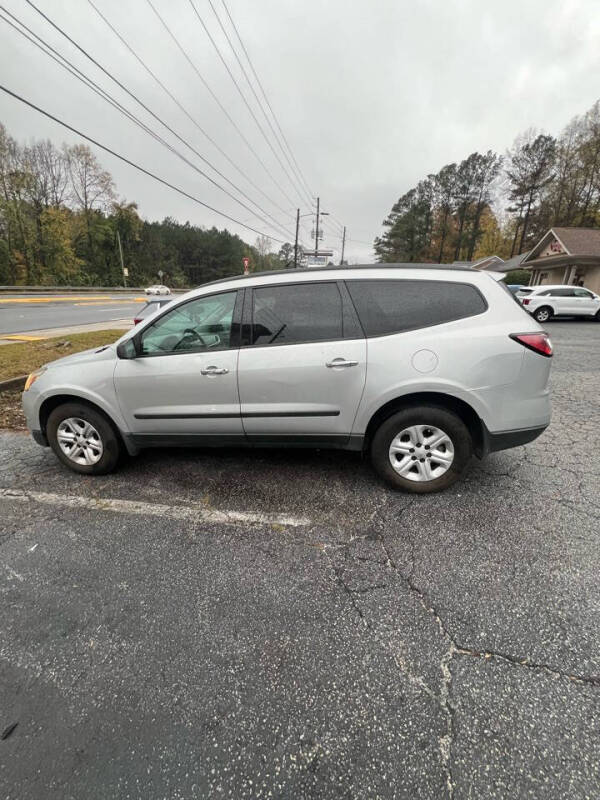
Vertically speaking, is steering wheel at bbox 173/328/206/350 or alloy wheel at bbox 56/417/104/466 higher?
steering wheel at bbox 173/328/206/350

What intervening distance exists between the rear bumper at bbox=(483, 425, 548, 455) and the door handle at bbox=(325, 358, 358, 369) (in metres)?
1.14

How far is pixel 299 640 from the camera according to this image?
5.76 feet

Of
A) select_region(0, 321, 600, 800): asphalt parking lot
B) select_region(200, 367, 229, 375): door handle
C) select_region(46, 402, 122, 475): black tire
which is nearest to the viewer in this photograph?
select_region(0, 321, 600, 800): asphalt parking lot

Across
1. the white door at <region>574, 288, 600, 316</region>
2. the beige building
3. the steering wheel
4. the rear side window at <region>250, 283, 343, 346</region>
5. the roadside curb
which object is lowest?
the roadside curb

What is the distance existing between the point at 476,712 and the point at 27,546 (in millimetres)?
2767

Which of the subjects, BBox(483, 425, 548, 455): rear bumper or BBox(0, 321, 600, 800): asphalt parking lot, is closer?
BBox(0, 321, 600, 800): asphalt parking lot

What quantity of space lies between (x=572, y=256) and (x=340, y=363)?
2880cm

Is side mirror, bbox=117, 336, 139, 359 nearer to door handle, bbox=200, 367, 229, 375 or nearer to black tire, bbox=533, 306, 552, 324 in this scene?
door handle, bbox=200, 367, 229, 375

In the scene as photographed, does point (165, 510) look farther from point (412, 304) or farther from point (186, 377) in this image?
point (412, 304)

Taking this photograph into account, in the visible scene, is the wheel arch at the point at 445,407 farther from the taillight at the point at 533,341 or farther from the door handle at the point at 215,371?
the door handle at the point at 215,371

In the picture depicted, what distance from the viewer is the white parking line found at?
263 centimetres

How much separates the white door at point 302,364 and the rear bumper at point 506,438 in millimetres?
1055

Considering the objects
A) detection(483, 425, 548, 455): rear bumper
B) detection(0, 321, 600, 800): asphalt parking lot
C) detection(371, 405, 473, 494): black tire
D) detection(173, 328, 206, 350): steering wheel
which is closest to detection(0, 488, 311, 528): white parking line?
detection(0, 321, 600, 800): asphalt parking lot

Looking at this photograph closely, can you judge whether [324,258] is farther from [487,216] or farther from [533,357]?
[533,357]
